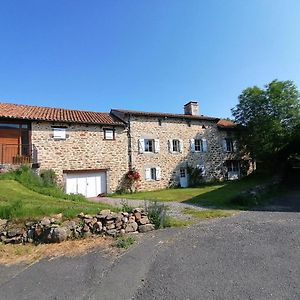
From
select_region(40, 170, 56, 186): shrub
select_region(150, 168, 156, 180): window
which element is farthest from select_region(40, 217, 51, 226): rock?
select_region(150, 168, 156, 180): window

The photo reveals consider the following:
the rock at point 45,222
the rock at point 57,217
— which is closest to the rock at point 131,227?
the rock at point 57,217

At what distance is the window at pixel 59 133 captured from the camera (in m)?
19.0

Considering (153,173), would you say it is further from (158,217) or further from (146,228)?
(146,228)

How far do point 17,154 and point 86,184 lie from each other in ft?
16.1

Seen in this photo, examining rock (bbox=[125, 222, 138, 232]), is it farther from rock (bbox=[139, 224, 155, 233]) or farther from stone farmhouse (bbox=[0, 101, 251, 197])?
stone farmhouse (bbox=[0, 101, 251, 197])

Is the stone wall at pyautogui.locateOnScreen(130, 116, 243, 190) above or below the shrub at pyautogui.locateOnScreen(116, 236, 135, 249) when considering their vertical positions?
above

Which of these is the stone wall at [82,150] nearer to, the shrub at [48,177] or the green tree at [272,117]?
the shrub at [48,177]

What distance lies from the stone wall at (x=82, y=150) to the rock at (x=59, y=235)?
452 inches

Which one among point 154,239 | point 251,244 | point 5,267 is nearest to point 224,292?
point 251,244

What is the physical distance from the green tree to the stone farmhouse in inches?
105

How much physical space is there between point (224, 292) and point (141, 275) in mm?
1630

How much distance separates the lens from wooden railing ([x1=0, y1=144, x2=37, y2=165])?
1764cm

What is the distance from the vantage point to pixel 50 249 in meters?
7.19

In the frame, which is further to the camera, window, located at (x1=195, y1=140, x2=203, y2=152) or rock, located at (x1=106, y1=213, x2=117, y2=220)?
window, located at (x1=195, y1=140, x2=203, y2=152)
